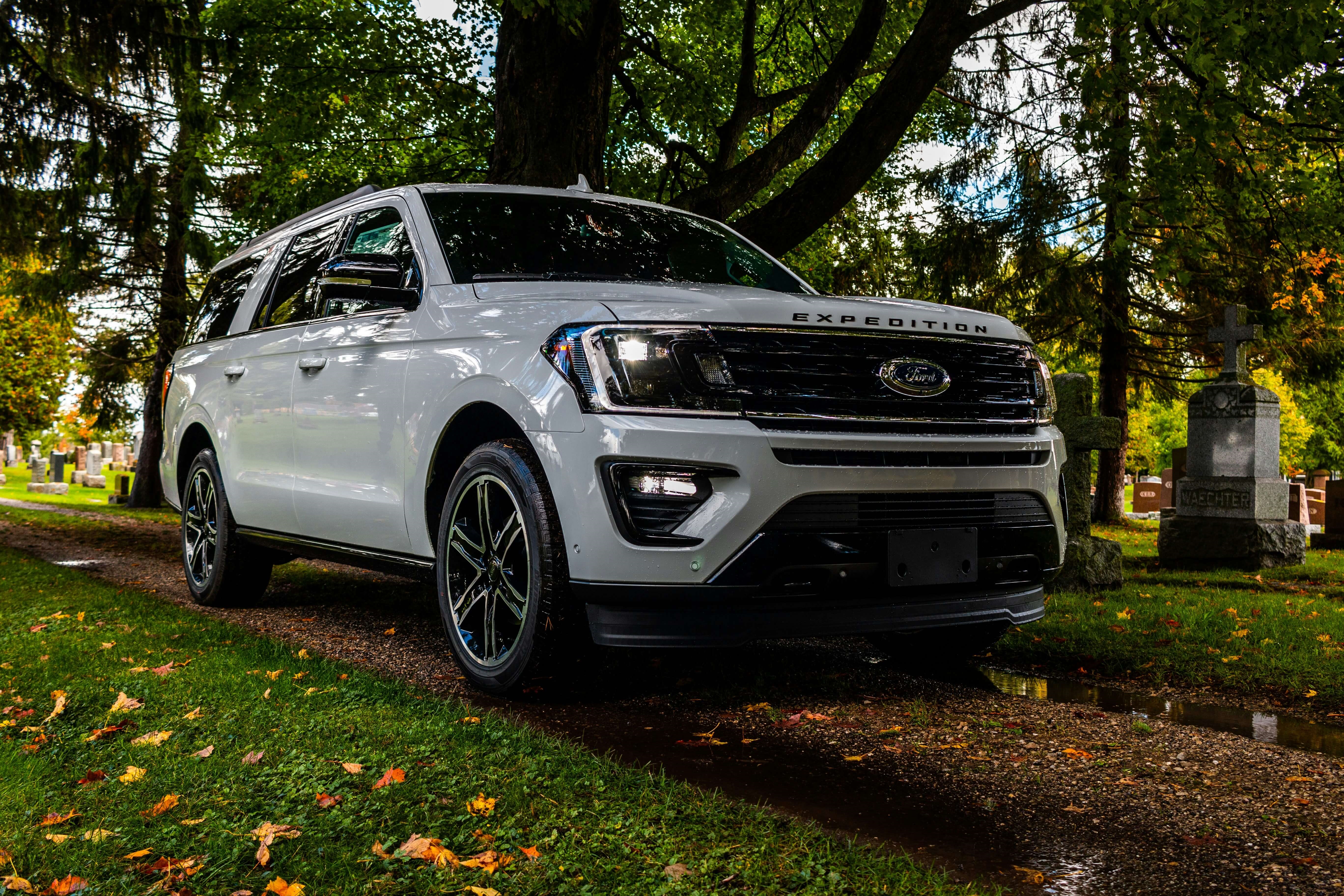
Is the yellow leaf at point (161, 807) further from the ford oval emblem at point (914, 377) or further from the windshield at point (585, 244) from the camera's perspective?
the ford oval emblem at point (914, 377)

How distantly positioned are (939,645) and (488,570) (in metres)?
2.24

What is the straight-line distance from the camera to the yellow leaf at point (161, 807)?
3020 millimetres

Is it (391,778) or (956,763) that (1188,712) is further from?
(391,778)

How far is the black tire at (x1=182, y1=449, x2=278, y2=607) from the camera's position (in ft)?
22.2

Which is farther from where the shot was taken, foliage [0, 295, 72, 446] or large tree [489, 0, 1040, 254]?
foliage [0, 295, 72, 446]

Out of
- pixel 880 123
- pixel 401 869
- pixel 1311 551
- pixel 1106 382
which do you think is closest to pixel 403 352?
pixel 401 869

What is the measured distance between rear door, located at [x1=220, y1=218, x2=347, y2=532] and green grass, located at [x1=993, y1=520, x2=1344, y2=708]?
3798 mm

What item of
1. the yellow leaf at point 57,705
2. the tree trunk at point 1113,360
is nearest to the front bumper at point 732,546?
the yellow leaf at point 57,705

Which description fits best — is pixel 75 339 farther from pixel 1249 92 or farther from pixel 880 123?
pixel 1249 92

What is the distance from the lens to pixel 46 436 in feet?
224

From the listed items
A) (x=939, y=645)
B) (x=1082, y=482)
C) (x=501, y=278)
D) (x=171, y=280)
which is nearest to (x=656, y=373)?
(x=501, y=278)

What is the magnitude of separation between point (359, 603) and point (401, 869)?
4.76 metres

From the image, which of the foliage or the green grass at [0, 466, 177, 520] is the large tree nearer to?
the green grass at [0, 466, 177, 520]

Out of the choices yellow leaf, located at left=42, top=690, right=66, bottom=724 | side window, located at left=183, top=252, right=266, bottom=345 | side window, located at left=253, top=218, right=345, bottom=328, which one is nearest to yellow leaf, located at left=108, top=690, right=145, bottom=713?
yellow leaf, located at left=42, top=690, right=66, bottom=724
